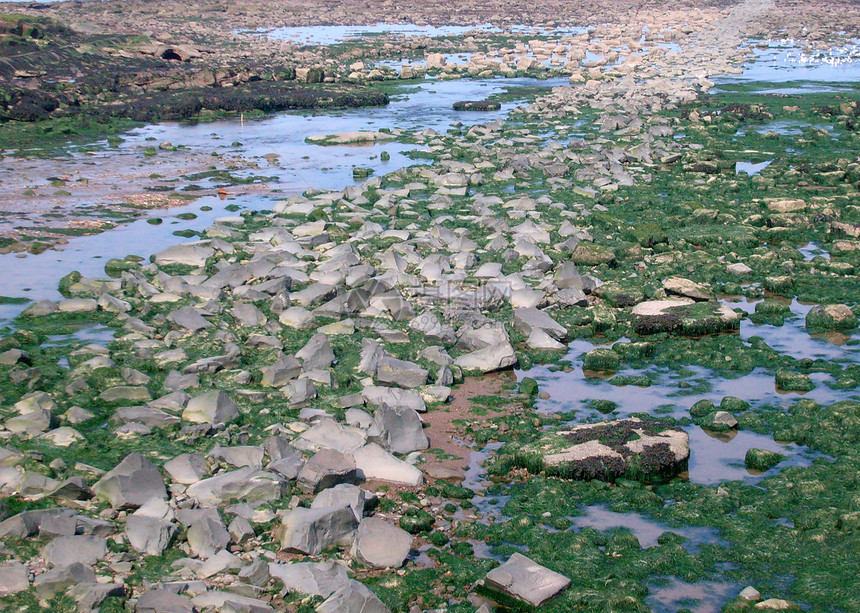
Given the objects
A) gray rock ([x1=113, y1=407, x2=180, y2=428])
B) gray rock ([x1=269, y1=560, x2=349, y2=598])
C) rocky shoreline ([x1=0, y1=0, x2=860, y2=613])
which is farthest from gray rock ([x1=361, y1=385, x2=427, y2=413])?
gray rock ([x1=269, y1=560, x2=349, y2=598])

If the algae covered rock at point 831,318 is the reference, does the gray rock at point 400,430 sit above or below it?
below

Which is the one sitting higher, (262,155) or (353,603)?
(262,155)

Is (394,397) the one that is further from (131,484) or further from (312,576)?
(312,576)

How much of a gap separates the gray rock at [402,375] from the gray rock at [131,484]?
2.25 m

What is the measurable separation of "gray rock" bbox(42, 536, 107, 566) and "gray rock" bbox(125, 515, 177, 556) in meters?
0.17

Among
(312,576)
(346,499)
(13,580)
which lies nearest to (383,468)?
(346,499)

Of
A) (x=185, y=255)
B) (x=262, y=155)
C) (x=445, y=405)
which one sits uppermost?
(x=262, y=155)

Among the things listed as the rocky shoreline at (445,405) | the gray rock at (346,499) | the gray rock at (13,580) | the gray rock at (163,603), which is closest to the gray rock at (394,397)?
the rocky shoreline at (445,405)

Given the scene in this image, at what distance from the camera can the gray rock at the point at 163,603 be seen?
168 inches

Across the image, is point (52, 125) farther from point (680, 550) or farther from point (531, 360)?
point (680, 550)

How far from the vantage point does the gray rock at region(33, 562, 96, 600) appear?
14.5ft

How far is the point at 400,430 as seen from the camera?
625 centimetres

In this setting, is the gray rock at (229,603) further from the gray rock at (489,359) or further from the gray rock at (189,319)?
the gray rock at (189,319)

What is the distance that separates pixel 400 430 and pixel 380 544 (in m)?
1.39
